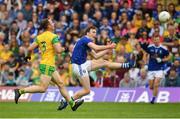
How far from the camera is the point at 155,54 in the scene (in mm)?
24609

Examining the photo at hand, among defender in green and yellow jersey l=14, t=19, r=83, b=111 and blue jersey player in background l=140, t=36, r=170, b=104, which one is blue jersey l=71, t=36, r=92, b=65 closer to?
defender in green and yellow jersey l=14, t=19, r=83, b=111

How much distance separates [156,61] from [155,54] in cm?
24

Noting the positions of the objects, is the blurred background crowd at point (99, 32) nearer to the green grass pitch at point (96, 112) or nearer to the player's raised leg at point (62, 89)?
the green grass pitch at point (96, 112)

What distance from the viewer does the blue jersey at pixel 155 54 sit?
2462cm

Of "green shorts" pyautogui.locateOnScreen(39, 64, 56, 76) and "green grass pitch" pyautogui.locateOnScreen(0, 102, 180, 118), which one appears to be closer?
"green grass pitch" pyautogui.locateOnScreen(0, 102, 180, 118)

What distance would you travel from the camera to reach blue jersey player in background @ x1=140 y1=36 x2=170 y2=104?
24531mm

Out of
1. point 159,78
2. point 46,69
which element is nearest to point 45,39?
point 46,69

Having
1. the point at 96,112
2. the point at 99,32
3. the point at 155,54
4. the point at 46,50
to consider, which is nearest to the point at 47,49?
the point at 46,50

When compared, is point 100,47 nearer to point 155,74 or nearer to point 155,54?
point 155,54

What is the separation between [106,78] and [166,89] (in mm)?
2365

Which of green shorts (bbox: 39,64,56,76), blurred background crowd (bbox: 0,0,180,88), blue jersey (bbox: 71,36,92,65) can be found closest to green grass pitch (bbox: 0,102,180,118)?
green shorts (bbox: 39,64,56,76)

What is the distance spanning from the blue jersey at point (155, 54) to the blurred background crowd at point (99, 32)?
Answer: 511 mm

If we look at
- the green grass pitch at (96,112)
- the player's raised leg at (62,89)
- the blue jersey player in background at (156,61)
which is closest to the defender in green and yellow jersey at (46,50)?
the player's raised leg at (62,89)

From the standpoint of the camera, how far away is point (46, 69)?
18500 millimetres
